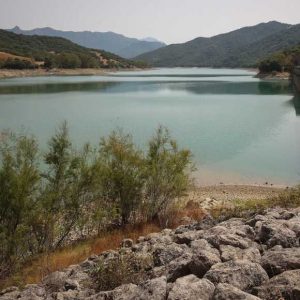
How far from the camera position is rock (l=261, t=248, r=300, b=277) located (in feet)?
23.1

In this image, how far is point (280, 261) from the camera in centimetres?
721

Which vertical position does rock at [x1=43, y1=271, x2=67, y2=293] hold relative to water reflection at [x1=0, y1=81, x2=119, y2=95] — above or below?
above

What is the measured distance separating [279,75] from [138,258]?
137 m

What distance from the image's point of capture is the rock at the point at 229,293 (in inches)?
232

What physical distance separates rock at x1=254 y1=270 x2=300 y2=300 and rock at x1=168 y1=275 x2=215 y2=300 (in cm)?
71

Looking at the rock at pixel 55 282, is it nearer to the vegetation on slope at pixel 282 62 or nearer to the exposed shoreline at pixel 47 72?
the vegetation on slope at pixel 282 62

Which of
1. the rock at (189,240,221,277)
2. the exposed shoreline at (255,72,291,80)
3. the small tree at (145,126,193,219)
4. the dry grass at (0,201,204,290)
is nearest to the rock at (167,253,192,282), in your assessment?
the rock at (189,240,221,277)

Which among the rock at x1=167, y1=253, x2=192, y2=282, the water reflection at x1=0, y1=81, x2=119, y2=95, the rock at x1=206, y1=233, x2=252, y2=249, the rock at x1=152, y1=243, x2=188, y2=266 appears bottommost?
the water reflection at x1=0, y1=81, x2=119, y2=95

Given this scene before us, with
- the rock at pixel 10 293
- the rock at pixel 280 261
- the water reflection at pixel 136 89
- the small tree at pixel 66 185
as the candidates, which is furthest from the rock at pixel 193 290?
the water reflection at pixel 136 89

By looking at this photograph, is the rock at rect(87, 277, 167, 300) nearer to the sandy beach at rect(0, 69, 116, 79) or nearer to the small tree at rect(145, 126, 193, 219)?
the small tree at rect(145, 126, 193, 219)

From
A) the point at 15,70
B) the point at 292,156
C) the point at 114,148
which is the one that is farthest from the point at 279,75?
the point at 114,148

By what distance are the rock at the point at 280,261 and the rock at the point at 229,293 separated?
1225 millimetres

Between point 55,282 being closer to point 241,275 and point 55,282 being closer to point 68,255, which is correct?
point 68,255

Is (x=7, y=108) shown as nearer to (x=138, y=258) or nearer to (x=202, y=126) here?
(x=202, y=126)
